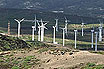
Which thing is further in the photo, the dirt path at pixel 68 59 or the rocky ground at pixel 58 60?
the dirt path at pixel 68 59

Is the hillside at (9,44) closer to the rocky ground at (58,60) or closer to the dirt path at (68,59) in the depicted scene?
the rocky ground at (58,60)

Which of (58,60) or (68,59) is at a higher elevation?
(68,59)

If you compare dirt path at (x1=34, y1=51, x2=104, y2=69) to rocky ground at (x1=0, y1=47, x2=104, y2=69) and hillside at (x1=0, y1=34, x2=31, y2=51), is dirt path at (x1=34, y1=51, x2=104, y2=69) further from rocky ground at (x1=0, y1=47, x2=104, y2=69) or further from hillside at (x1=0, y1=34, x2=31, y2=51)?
hillside at (x1=0, y1=34, x2=31, y2=51)

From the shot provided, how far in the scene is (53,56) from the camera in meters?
99.5

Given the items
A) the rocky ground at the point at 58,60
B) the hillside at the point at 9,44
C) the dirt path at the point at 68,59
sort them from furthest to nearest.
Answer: the hillside at the point at 9,44 → the dirt path at the point at 68,59 → the rocky ground at the point at 58,60

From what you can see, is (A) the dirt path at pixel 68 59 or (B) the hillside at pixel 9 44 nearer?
(A) the dirt path at pixel 68 59

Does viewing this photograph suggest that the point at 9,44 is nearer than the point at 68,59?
No

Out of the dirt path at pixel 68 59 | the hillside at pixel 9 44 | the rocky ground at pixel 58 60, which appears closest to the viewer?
the rocky ground at pixel 58 60

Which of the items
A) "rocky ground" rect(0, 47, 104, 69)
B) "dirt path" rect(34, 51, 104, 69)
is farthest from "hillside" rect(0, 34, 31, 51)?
"dirt path" rect(34, 51, 104, 69)

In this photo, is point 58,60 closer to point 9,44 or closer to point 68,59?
point 68,59

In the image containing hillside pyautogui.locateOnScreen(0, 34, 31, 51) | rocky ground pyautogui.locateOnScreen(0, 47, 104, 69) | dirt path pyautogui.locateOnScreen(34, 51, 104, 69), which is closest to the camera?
rocky ground pyautogui.locateOnScreen(0, 47, 104, 69)

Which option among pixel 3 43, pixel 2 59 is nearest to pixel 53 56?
pixel 2 59

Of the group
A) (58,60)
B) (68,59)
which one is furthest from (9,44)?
(68,59)

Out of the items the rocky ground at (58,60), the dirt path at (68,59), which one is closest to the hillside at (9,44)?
the rocky ground at (58,60)
